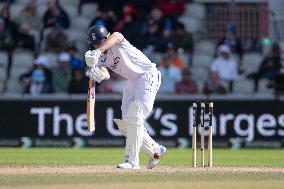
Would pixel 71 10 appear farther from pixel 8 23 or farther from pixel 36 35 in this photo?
pixel 8 23

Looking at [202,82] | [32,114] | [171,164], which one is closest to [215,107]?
[202,82]

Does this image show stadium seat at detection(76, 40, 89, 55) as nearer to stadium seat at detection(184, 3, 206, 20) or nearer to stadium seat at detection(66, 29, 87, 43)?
stadium seat at detection(66, 29, 87, 43)

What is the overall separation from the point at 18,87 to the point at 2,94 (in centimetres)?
144

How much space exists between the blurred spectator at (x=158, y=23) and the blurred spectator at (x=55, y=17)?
1.75m

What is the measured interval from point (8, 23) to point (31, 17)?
1.80ft

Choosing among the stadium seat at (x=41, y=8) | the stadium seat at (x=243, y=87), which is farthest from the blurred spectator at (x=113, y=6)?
the stadium seat at (x=243, y=87)

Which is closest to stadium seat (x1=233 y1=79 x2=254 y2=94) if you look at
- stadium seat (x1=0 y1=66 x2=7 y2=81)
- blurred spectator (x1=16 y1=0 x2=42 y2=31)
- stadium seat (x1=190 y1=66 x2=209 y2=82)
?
stadium seat (x1=190 y1=66 x2=209 y2=82)

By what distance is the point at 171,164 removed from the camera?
14.5 metres

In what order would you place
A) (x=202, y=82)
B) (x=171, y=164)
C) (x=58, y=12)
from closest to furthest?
(x=171, y=164) < (x=202, y=82) < (x=58, y=12)

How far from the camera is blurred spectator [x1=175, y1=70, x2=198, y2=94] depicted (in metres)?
20.0

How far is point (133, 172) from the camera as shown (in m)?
12.0

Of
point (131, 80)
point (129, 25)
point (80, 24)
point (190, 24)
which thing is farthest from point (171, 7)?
point (131, 80)

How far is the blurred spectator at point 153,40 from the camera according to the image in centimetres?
2106

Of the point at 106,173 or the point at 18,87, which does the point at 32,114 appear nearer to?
the point at 18,87
